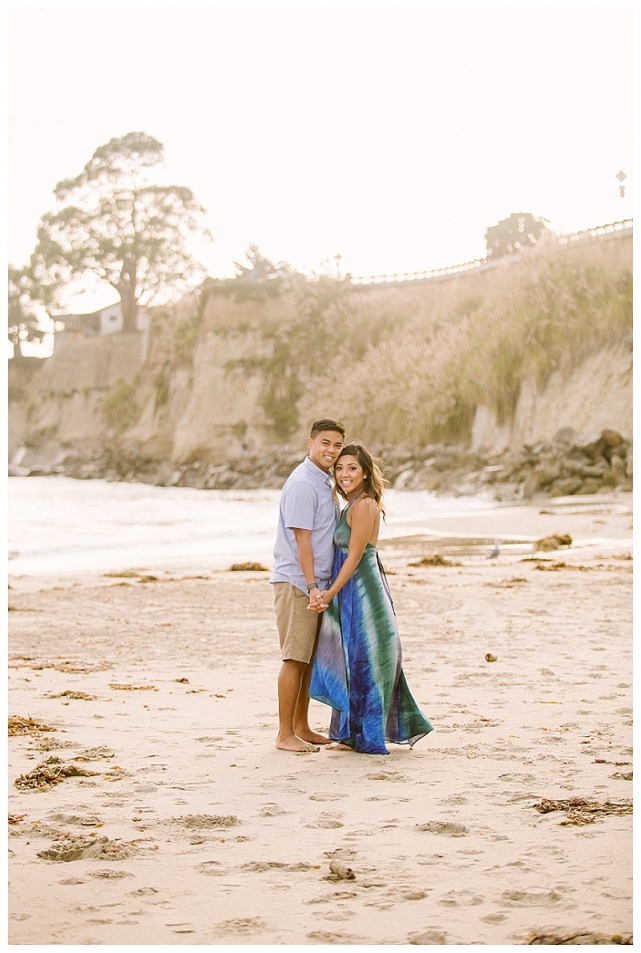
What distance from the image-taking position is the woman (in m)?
5.06

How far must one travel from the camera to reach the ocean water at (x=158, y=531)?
14.5m

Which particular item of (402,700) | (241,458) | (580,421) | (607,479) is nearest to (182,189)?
(241,458)

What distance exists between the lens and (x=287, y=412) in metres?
51.4

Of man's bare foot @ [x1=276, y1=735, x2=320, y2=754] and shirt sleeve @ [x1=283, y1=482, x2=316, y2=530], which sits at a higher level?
shirt sleeve @ [x1=283, y1=482, x2=316, y2=530]

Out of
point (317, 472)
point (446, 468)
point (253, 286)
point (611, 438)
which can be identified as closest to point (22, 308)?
point (253, 286)

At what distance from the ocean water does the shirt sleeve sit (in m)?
0.88

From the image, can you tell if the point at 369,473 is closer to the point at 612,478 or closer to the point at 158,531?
the point at 158,531

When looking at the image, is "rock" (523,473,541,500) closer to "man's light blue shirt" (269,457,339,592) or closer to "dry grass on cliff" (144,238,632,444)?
"dry grass on cliff" (144,238,632,444)

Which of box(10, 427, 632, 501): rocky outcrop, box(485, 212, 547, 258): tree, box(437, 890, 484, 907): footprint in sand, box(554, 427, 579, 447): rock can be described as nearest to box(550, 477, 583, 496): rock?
box(10, 427, 632, 501): rocky outcrop

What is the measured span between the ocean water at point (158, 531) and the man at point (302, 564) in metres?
0.79

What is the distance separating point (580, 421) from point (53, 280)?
39381 millimetres

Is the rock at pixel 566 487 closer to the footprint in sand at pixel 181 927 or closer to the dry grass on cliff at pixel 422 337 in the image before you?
the dry grass on cliff at pixel 422 337

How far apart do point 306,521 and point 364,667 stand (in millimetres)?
747

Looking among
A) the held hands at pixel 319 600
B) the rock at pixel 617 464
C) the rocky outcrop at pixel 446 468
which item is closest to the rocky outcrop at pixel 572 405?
the rocky outcrop at pixel 446 468
